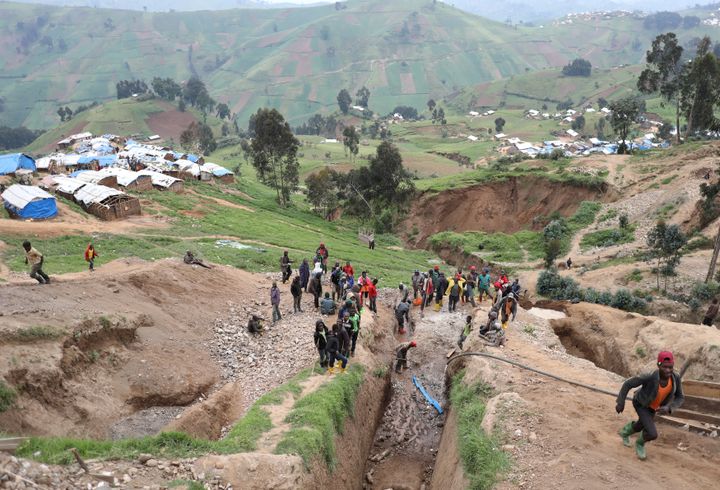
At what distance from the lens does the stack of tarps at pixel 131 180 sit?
43281mm

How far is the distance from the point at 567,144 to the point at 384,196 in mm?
64488

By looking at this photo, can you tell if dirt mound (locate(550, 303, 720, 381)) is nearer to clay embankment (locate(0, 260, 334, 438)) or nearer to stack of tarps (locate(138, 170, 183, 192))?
clay embankment (locate(0, 260, 334, 438))

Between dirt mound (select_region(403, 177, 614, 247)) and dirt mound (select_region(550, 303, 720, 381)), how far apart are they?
29.2m

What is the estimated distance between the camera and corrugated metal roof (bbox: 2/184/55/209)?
30672 millimetres

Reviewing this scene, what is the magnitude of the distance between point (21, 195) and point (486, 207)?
143ft

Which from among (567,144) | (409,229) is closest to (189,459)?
(409,229)

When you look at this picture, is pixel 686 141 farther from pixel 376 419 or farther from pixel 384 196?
pixel 376 419

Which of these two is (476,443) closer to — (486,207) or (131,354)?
(131,354)

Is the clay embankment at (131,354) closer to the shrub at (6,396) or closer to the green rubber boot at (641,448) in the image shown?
the shrub at (6,396)

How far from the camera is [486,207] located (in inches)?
2207

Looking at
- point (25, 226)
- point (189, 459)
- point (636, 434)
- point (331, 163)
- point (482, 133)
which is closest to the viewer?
point (189, 459)

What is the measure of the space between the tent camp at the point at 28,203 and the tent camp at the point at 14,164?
10.8 metres

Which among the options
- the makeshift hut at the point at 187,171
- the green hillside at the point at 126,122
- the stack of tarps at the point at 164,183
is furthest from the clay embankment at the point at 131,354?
the green hillside at the point at 126,122

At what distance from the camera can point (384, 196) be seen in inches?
2317
